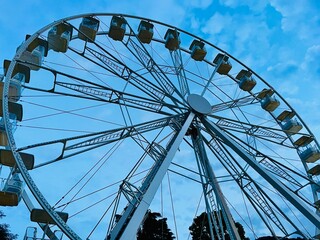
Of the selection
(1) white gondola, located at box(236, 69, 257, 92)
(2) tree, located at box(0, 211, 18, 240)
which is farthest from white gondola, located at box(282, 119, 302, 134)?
(2) tree, located at box(0, 211, 18, 240)

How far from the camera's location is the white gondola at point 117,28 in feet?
54.9

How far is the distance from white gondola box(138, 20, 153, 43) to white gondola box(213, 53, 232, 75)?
373 centimetres

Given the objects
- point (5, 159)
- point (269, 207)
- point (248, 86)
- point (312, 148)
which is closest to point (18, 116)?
point (5, 159)

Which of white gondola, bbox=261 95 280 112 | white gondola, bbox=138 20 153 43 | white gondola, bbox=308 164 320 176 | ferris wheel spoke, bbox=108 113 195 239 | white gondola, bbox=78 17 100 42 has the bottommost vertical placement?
ferris wheel spoke, bbox=108 113 195 239

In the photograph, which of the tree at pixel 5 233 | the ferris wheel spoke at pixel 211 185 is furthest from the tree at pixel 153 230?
the ferris wheel spoke at pixel 211 185

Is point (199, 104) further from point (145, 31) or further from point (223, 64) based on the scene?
point (145, 31)

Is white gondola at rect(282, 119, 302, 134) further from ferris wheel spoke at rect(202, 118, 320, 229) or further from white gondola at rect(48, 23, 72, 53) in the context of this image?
white gondola at rect(48, 23, 72, 53)

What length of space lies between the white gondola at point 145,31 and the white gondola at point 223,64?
373 centimetres

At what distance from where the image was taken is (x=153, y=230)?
28734 millimetres

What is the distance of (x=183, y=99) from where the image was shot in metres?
15.0

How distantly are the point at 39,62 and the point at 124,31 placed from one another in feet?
15.8

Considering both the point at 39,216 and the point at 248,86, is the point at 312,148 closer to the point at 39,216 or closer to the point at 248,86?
the point at 248,86

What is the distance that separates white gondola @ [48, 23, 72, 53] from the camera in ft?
47.9

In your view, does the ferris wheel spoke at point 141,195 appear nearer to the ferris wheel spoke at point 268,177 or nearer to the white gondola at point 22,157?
the ferris wheel spoke at point 268,177
